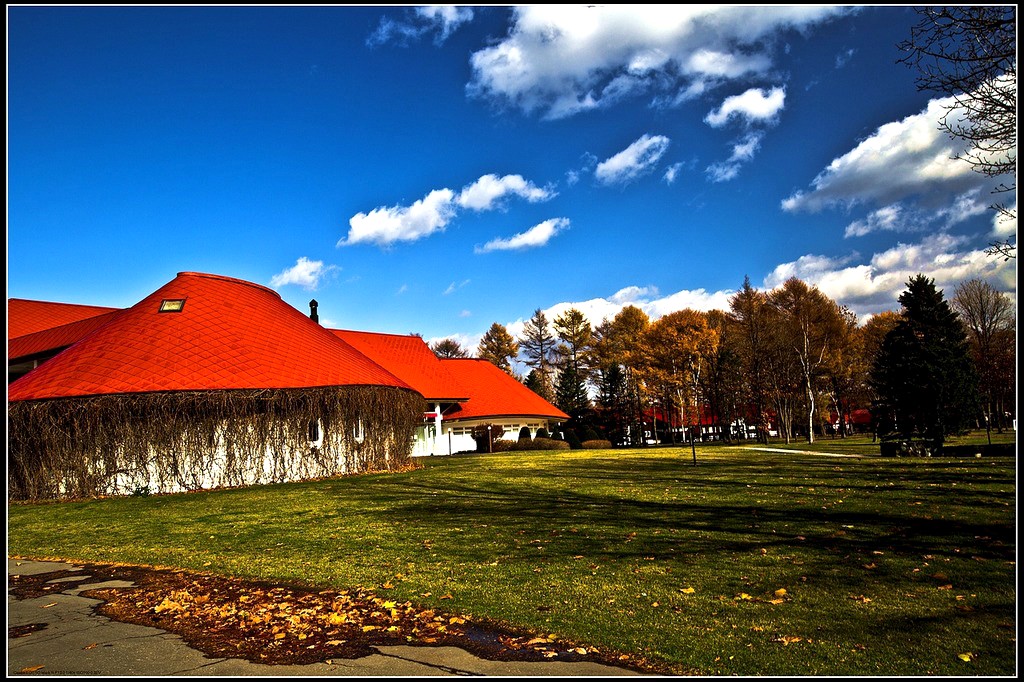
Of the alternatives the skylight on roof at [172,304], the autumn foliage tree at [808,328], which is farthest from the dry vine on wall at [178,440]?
the autumn foliage tree at [808,328]

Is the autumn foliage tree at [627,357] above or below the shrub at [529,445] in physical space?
above

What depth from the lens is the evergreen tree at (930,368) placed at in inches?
1292

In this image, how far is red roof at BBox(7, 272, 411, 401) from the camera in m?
21.7

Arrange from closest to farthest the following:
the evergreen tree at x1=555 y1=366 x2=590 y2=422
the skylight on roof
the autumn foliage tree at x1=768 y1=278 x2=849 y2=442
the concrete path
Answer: the concrete path, the skylight on roof, the autumn foliage tree at x1=768 y1=278 x2=849 y2=442, the evergreen tree at x1=555 y1=366 x2=590 y2=422

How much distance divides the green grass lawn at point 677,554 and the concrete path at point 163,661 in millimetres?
839

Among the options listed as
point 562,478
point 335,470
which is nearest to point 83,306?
point 335,470

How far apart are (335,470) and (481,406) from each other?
2239 cm

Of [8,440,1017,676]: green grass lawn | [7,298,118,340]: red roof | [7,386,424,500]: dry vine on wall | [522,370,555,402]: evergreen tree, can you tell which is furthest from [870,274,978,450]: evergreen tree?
[7,298,118,340]: red roof

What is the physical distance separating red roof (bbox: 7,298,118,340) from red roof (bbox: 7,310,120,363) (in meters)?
3.49

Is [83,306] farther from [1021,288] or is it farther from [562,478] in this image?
[1021,288]

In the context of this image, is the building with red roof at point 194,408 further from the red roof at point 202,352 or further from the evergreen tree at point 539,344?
the evergreen tree at point 539,344

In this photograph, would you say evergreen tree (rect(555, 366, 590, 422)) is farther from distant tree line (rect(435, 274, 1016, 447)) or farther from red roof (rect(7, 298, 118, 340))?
red roof (rect(7, 298, 118, 340))

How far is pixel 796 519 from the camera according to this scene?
1012cm

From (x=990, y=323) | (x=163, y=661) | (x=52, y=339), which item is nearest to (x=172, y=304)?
(x=52, y=339)
